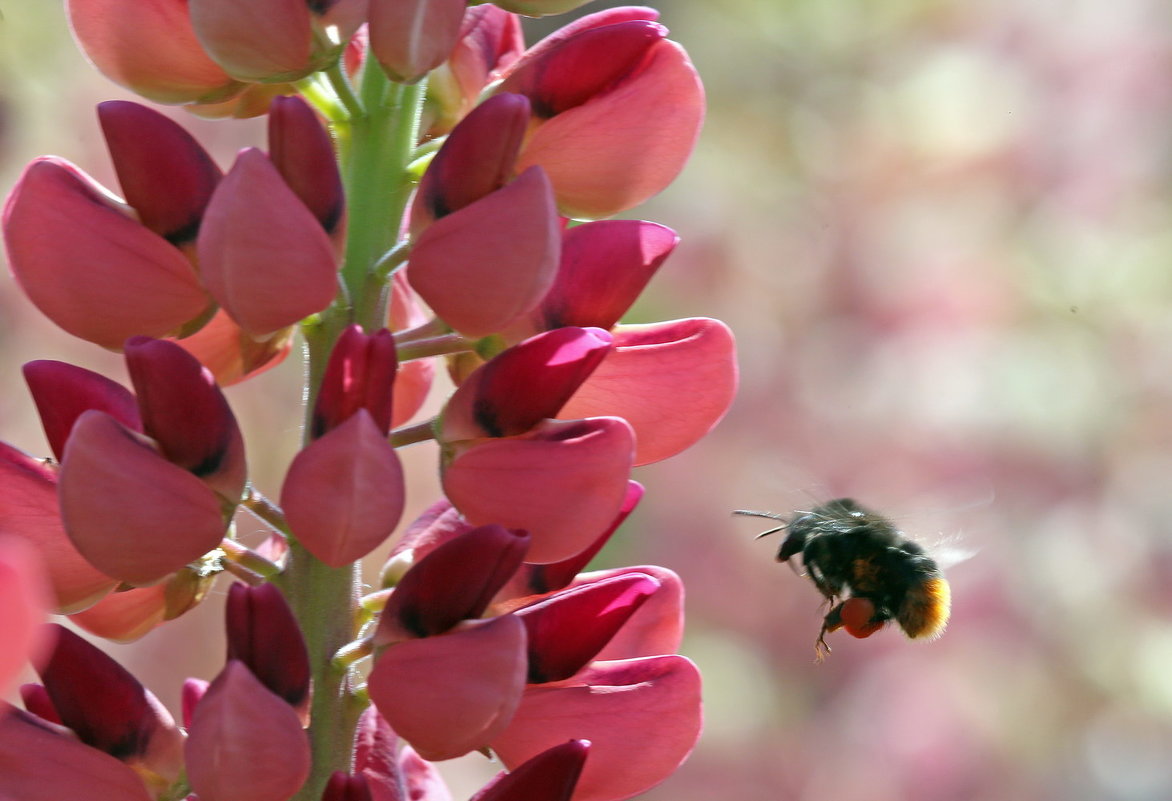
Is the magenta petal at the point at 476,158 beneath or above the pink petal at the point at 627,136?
above

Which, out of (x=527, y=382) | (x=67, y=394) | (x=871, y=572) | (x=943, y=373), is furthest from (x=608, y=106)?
(x=943, y=373)

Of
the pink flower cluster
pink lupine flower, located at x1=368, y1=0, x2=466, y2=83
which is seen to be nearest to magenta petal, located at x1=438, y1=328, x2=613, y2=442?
the pink flower cluster

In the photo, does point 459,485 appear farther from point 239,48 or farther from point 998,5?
point 998,5

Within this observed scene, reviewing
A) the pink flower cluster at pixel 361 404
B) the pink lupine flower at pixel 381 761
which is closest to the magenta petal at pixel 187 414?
the pink flower cluster at pixel 361 404

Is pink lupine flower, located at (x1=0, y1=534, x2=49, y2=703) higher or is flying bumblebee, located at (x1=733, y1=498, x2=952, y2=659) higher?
pink lupine flower, located at (x1=0, y1=534, x2=49, y2=703)

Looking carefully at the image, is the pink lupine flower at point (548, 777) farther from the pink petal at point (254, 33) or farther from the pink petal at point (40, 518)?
the pink petal at point (254, 33)

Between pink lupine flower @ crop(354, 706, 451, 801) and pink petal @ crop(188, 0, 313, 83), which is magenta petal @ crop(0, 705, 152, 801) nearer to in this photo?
pink lupine flower @ crop(354, 706, 451, 801)

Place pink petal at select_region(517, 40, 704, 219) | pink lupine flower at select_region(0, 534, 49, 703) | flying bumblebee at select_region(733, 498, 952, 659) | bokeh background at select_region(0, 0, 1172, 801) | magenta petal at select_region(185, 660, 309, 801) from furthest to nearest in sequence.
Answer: bokeh background at select_region(0, 0, 1172, 801) < flying bumblebee at select_region(733, 498, 952, 659) < pink petal at select_region(517, 40, 704, 219) < magenta petal at select_region(185, 660, 309, 801) < pink lupine flower at select_region(0, 534, 49, 703)
